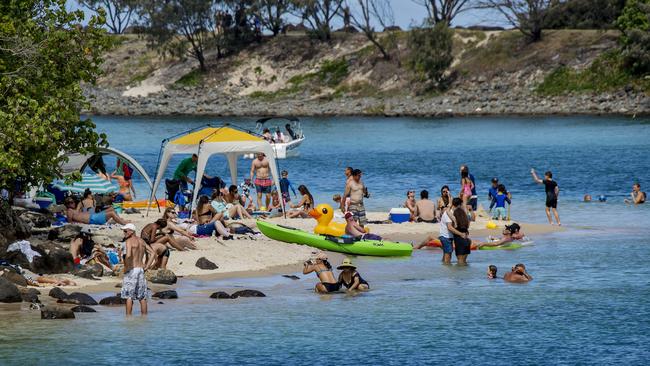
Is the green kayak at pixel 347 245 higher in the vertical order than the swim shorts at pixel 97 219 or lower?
lower

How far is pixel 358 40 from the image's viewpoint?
129 meters

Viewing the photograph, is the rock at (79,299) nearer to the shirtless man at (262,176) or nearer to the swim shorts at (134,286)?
the swim shorts at (134,286)

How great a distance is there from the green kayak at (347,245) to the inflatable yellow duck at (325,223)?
15 centimetres

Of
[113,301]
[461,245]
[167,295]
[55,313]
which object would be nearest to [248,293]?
[167,295]

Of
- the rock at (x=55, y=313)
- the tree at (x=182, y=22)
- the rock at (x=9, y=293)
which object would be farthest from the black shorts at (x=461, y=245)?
the tree at (x=182, y=22)

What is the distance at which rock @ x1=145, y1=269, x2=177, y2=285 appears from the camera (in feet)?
85.5

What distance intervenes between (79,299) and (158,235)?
4.90 m

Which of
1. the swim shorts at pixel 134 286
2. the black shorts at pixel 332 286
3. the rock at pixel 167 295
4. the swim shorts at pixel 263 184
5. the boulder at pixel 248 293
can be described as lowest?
the black shorts at pixel 332 286

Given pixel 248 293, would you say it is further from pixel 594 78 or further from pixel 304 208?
pixel 594 78

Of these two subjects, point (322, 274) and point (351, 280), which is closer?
point (322, 274)

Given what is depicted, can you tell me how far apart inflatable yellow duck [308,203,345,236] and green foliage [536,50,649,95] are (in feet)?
249

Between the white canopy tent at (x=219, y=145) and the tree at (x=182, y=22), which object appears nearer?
the white canopy tent at (x=219, y=145)

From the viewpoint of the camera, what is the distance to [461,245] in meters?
29.7

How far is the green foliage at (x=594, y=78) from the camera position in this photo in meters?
104
